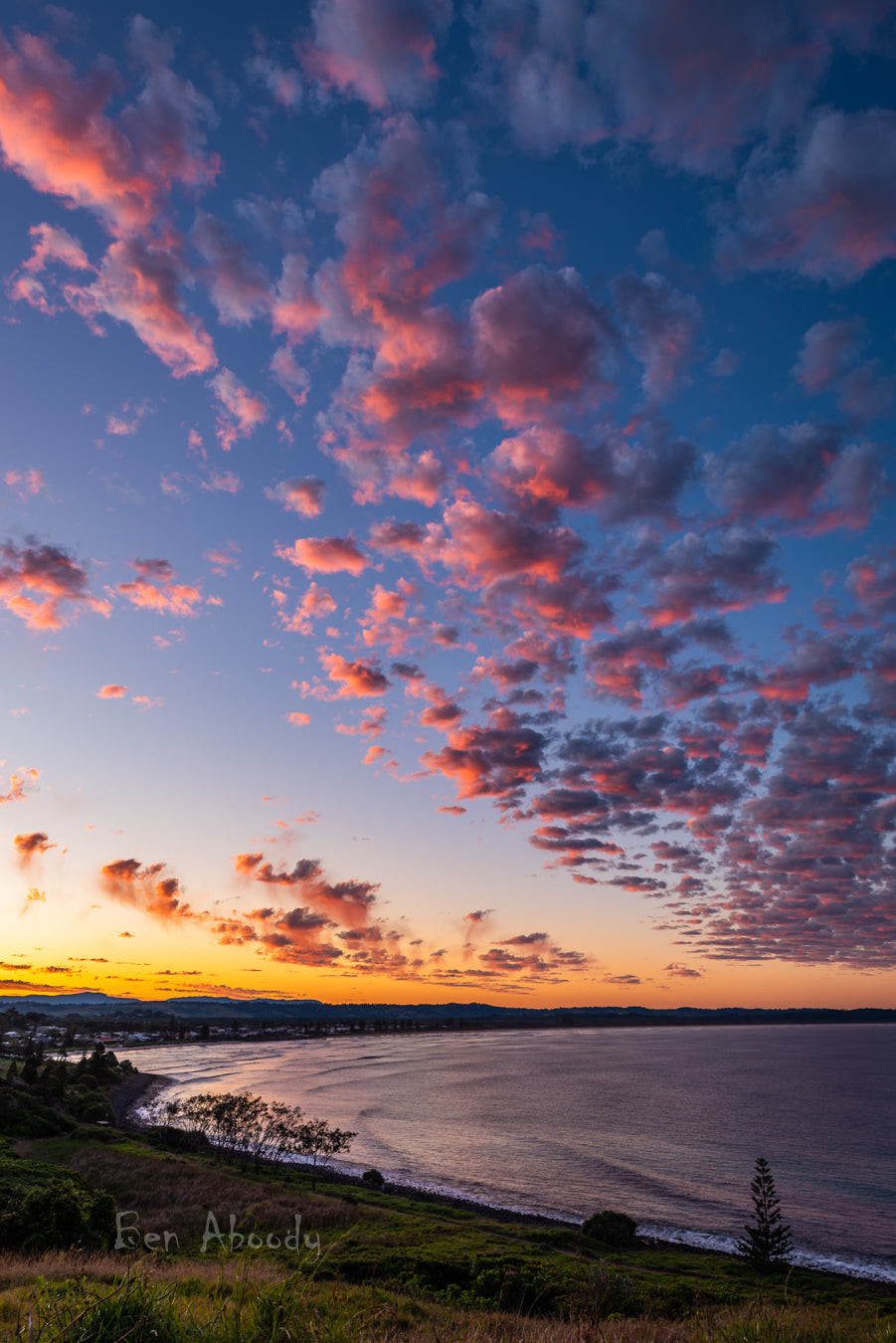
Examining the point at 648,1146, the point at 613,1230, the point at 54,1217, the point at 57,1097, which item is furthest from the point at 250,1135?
the point at 54,1217

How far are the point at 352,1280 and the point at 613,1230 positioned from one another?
25.1 meters

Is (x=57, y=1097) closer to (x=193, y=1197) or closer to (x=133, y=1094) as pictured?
(x=133, y=1094)

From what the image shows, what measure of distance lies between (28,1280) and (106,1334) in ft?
77.8

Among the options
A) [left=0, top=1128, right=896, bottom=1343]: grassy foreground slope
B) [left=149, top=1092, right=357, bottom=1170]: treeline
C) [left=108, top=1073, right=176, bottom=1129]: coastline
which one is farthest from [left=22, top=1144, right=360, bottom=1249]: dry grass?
[left=108, top=1073, right=176, bottom=1129]: coastline

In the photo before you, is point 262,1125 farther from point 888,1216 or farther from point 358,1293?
point 358,1293

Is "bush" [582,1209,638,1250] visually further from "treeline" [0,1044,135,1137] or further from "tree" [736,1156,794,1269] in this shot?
"treeline" [0,1044,135,1137]

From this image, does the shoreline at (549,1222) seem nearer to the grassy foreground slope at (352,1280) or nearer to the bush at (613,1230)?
the bush at (613,1230)

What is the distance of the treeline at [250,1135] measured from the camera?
299 ft

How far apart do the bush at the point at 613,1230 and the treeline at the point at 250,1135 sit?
4383 cm

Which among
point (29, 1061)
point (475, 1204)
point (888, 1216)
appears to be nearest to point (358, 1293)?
point (475, 1204)

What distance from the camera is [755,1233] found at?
51031 mm

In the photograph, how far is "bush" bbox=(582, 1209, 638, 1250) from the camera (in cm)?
5616

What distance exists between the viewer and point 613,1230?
56.9m

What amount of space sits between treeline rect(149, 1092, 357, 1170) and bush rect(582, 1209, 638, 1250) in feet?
144
